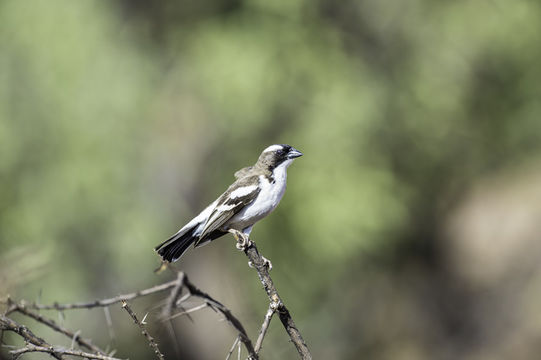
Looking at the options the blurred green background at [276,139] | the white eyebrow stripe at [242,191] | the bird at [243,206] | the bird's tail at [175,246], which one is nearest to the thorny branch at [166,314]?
the bird's tail at [175,246]

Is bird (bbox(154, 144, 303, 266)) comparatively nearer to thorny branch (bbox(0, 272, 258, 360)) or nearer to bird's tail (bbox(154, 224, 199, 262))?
bird's tail (bbox(154, 224, 199, 262))

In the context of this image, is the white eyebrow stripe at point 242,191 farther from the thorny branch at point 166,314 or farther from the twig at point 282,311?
the thorny branch at point 166,314

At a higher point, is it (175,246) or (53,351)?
(175,246)

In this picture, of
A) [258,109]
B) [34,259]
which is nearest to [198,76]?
[258,109]

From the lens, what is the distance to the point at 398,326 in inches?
550

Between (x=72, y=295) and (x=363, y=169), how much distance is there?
5.39 metres

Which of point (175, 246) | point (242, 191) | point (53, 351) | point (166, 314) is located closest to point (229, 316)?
point (166, 314)

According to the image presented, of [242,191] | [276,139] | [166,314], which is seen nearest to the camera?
[166,314]

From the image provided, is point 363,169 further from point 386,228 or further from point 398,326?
point 398,326

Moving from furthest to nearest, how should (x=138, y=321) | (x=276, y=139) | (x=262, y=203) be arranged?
(x=276, y=139), (x=262, y=203), (x=138, y=321)

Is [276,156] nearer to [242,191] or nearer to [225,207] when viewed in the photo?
[242,191]

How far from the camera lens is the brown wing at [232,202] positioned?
11.3 ft

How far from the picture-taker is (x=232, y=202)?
3654 mm

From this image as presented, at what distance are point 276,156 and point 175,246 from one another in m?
0.92
